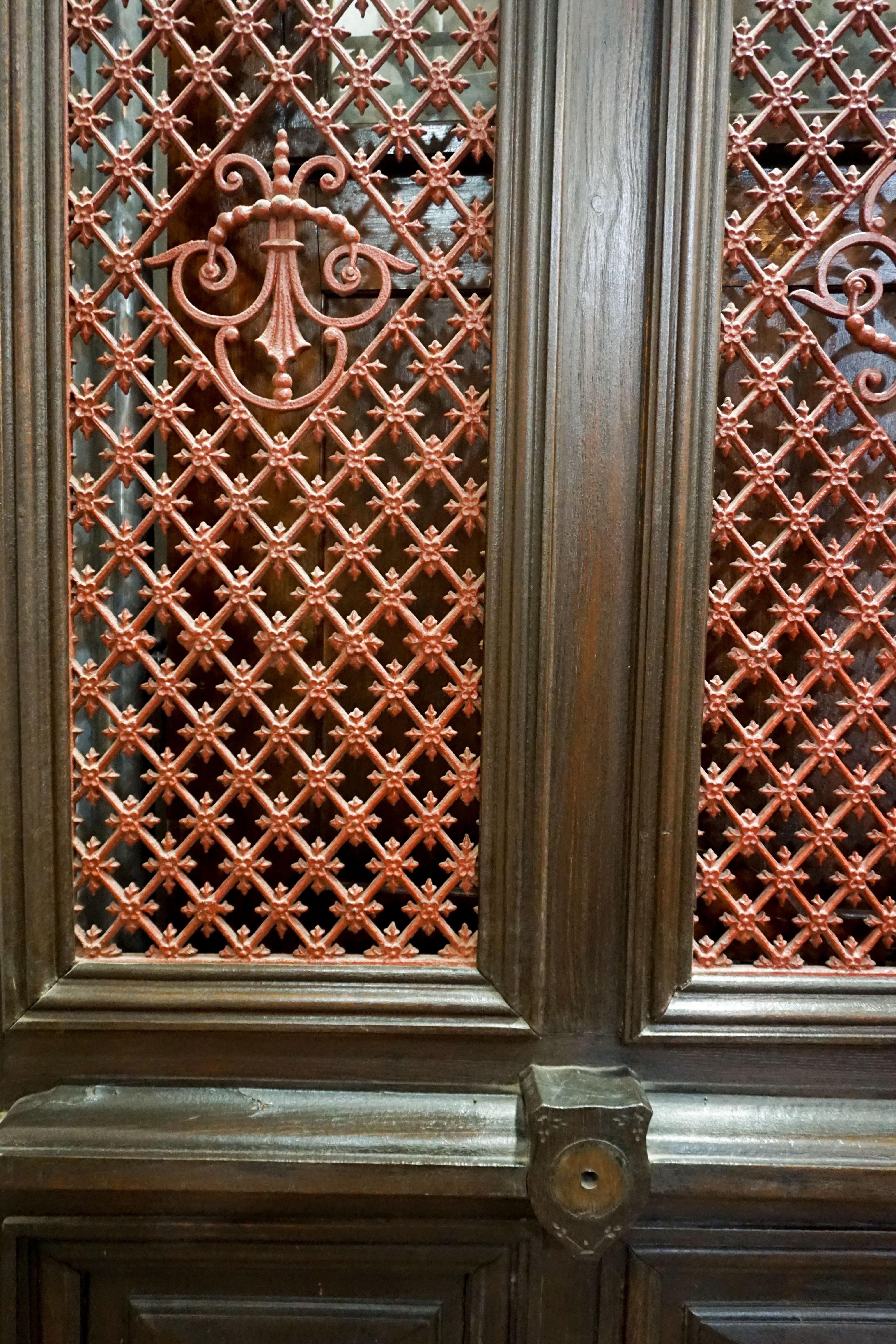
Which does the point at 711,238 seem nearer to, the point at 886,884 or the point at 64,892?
the point at 886,884

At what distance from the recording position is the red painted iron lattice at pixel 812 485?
0.86 meters

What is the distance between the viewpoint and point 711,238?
0.84m

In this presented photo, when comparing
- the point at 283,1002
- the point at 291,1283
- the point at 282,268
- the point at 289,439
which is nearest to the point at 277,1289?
the point at 291,1283

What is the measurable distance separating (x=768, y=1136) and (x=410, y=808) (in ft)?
1.71

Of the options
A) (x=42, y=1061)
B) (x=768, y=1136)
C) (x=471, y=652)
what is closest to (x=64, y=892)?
(x=42, y=1061)

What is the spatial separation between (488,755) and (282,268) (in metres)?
0.52

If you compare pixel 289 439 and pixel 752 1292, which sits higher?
pixel 289 439

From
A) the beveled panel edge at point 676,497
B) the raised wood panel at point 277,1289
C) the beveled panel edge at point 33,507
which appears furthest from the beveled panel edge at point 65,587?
the raised wood panel at point 277,1289

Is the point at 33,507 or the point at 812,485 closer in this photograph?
the point at 33,507

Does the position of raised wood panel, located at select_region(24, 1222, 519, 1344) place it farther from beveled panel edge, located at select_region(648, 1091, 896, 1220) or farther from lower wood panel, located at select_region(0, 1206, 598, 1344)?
beveled panel edge, located at select_region(648, 1091, 896, 1220)

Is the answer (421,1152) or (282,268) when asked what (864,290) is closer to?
(282,268)

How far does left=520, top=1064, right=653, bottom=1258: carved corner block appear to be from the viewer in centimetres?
81

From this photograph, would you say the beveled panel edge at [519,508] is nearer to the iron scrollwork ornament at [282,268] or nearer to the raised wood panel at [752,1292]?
the iron scrollwork ornament at [282,268]

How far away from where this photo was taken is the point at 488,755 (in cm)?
89
